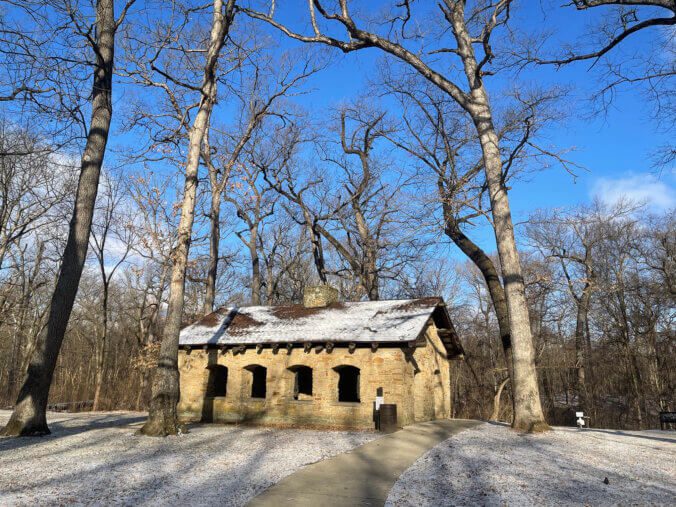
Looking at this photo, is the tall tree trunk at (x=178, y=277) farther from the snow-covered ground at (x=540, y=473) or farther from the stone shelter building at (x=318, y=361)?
the snow-covered ground at (x=540, y=473)

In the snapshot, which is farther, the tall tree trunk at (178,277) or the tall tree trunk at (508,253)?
the tall tree trunk at (508,253)

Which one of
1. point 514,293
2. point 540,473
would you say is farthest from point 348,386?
point 540,473

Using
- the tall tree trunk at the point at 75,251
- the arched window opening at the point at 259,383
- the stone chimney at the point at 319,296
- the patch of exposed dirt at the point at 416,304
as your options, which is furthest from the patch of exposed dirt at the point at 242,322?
the tall tree trunk at the point at 75,251

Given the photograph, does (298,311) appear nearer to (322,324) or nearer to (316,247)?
(322,324)

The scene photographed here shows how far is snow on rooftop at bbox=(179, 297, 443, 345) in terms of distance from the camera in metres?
15.0

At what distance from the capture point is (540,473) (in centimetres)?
750

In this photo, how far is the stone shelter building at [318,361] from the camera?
14469 millimetres

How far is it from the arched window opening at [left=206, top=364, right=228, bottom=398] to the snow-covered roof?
1.33m

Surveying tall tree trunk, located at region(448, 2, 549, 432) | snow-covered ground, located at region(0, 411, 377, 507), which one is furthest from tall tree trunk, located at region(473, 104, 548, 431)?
snow-covered ground, located at region(0, 411, 377, 507)

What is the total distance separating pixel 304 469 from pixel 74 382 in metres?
34.3

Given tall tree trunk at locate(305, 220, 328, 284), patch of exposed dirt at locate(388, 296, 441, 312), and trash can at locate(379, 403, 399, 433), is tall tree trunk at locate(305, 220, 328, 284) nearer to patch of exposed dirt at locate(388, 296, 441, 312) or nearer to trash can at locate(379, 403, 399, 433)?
patch of exposed dirt at locate(388, 296, 441, 312)

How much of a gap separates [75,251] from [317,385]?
815 cm

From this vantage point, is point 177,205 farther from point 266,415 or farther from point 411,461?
point 411,461

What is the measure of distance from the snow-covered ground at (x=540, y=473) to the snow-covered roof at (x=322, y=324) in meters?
4.50
